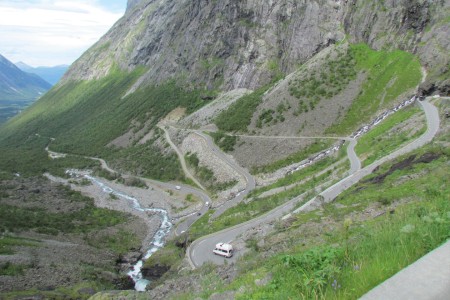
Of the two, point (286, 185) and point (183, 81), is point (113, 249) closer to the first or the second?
point (286, 185)

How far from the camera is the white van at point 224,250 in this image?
24.7m

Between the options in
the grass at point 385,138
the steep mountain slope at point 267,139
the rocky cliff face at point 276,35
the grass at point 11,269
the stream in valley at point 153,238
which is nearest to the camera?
the steep mountain slope at point 267,139

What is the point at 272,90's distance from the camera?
3056 inches

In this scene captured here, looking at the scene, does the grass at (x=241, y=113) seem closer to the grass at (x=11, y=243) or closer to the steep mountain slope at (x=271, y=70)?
the steep mountain slope at (x=271, y=70)

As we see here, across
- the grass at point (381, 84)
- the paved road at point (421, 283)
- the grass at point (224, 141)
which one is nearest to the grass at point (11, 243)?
the grass at point (224, 141)

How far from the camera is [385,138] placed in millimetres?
43688

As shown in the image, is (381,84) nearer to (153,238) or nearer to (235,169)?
(235,169)

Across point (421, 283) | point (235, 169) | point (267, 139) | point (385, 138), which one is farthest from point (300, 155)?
point (421, 283)

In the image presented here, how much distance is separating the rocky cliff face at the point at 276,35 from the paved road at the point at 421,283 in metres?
53.3

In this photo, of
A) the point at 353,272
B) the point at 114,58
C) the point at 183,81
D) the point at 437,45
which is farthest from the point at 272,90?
the point at 114,58

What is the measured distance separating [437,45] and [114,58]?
554ft

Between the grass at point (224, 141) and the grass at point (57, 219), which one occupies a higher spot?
the grass at point (224, 141)

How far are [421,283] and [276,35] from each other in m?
94.2

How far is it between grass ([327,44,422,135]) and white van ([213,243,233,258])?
3755 cm
